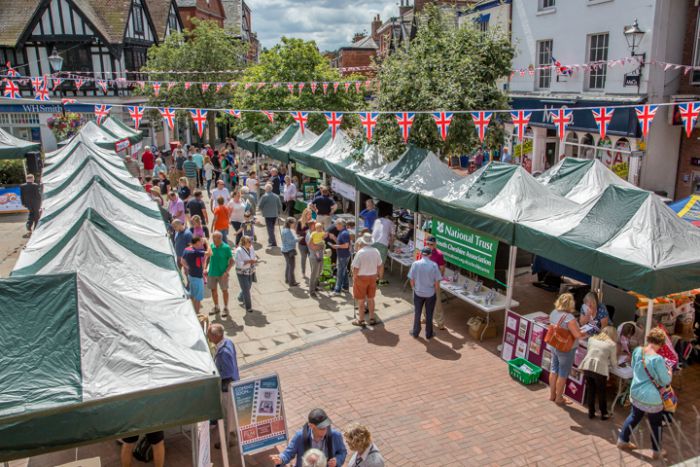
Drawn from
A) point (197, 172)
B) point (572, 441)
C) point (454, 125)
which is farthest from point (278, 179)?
point (572, 441)

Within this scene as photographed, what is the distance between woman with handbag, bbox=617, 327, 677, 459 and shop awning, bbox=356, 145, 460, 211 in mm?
5808

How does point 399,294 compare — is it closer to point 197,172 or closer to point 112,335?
point 112,335

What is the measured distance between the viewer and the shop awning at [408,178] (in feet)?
38.3

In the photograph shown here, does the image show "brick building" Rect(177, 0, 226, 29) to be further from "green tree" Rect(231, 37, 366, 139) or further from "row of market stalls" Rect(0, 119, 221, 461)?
"row of market stalls" Rect(0, 119, 221, 461)

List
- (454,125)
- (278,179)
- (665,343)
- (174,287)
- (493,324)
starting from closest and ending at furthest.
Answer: (665,343) < (174,287) < (493,324) < (454,125) < (278,179)

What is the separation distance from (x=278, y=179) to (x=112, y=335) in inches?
544

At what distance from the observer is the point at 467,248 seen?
404 inches

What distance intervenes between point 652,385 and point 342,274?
668cm

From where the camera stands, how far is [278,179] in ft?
60.6

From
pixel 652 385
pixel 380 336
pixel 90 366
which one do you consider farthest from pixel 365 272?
pixel 90 366

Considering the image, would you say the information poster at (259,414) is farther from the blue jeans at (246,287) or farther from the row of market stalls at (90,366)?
the blue jeans at (246,287)

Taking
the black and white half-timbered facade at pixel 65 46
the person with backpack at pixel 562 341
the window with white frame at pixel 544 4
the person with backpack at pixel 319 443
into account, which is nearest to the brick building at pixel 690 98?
the window with white frame at pixel 544 4

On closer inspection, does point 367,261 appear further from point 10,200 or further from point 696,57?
point 10,200

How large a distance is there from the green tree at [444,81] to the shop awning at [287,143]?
4.55 m
